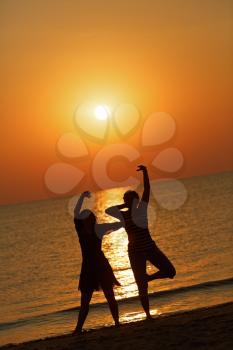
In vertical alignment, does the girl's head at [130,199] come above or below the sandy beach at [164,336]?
above

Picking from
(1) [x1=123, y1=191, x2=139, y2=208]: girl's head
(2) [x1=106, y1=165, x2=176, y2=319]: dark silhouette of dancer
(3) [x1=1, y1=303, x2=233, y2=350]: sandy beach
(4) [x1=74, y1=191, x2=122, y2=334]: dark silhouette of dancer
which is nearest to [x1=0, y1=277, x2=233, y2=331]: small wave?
(3) [x1=1, y1=303, x2=233, y2=350]: sandy beach

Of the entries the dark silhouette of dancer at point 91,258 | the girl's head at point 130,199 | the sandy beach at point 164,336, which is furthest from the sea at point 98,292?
the girl's head at point 130,199

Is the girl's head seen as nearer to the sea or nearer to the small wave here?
the sea

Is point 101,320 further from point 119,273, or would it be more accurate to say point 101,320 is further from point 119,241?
point 119,241

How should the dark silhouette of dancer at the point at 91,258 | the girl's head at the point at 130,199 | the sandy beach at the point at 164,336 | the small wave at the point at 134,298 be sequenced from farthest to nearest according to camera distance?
1. the small wave at the point at 134,298
2. the girl's head at the point at 130,199
3. the dark silhouette of dancer at the point at 91,258
4. the sandy beach at the point at 164,336

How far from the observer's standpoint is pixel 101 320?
656 inches

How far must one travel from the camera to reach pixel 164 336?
32.6 ft

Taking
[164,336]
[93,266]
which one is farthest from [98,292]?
[164,336]

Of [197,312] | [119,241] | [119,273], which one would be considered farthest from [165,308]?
[119,241]

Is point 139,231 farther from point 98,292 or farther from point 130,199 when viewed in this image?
point 98,292

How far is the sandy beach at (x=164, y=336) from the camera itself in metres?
9.25

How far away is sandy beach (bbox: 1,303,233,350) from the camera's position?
925 centimetres

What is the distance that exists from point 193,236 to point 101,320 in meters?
34.5

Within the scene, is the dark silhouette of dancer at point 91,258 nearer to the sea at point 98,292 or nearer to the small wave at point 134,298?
the sea at point 98,292
